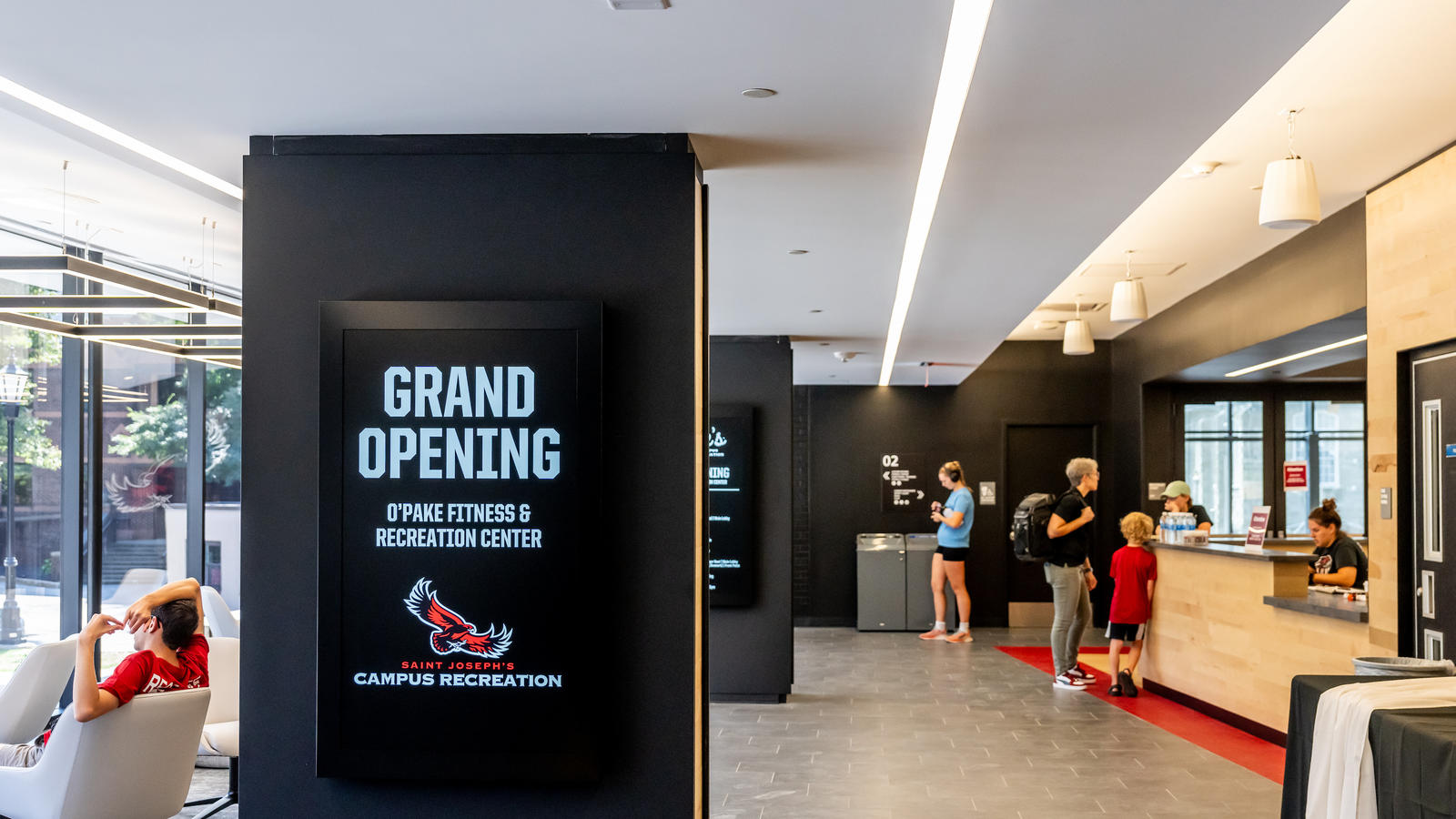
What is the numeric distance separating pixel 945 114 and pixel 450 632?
225 centimetres

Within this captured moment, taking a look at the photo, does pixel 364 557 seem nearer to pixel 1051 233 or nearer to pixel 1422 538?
pixel 1051 233

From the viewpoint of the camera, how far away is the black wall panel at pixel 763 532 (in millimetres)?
8398

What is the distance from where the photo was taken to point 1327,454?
11891mm

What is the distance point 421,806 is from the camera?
3693mm

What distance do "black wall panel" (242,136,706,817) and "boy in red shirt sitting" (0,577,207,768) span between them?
2.84 feet

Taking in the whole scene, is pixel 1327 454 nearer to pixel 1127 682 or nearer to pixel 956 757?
pixel 1127 682

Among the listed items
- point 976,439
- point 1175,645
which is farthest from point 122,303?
point 976,439

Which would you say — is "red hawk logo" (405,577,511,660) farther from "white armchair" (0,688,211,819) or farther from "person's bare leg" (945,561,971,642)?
"person's bare leg" (945,561,971,642)

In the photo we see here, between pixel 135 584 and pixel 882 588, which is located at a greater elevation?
pixel 135 584

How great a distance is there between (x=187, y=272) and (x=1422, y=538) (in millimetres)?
7818

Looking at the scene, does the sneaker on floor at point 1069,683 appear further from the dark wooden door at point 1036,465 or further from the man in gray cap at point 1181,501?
the dark wooden door at point 1036,465

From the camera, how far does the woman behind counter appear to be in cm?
692

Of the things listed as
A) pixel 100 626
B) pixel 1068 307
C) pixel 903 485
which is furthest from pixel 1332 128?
pixel 903 485

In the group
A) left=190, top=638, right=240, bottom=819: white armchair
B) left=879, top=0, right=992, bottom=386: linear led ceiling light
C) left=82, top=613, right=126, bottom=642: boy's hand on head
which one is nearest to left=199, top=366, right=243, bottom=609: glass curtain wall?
left=190, top=638, right=240, bottom=819: white armchair
